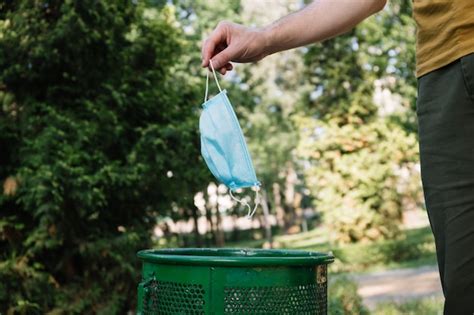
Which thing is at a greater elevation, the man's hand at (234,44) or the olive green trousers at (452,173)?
Result: the man's hand at (234,44)

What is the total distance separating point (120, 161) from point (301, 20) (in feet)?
12.2

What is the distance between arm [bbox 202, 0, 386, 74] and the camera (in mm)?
1659

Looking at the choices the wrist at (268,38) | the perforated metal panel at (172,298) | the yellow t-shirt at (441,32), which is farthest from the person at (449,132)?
the perforated metal panel at (172,298)

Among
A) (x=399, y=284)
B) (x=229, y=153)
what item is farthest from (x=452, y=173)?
(x=399, y=284)

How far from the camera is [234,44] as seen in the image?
179 cm

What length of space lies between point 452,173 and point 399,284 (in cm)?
935

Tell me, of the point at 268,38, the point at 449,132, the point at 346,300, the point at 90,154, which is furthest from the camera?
the point at 346,300

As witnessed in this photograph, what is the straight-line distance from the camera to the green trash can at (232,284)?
1.63 meters

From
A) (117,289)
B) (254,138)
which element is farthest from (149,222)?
(254,138)

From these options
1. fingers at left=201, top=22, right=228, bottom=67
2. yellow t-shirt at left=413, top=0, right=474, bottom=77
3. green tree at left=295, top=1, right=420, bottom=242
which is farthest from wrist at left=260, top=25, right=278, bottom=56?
green tree at left=295, top=1, right=420, bottom=242

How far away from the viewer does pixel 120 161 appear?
522cm

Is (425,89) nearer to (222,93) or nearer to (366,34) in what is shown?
(222,93)

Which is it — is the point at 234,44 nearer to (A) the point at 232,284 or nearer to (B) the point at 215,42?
(B) the point at 215,42

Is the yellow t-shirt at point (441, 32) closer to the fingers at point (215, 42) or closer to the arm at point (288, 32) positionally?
the arm at point (288, 32)
